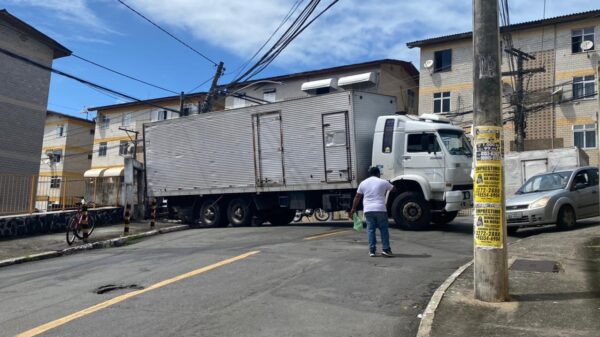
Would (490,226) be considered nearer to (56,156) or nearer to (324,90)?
(324,90)

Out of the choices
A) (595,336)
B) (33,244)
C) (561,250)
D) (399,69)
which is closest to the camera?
(595,336)

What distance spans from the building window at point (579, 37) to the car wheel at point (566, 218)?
70.3ft

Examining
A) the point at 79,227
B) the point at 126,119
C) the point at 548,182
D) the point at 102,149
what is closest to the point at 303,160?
the point at 79,227

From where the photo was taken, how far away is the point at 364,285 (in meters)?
6.71

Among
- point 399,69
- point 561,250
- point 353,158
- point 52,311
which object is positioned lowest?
point 52,311

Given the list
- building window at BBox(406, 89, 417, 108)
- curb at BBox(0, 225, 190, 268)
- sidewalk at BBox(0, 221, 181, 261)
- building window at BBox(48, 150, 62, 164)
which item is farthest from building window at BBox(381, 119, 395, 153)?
building window at BBox(48, 150, 62, 164)

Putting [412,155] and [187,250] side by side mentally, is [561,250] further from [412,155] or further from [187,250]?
[187,250]

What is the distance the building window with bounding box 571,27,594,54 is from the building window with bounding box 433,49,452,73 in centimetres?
721

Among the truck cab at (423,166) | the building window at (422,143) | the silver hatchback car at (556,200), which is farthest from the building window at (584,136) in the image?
the building window at (422,143)

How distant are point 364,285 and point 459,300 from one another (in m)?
1.43

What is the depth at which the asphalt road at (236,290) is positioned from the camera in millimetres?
5125

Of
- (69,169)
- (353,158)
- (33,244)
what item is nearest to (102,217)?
(33,244)

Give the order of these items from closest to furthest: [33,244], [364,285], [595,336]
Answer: [595,336], [364,285], [33,244]

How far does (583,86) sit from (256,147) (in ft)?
75.0
